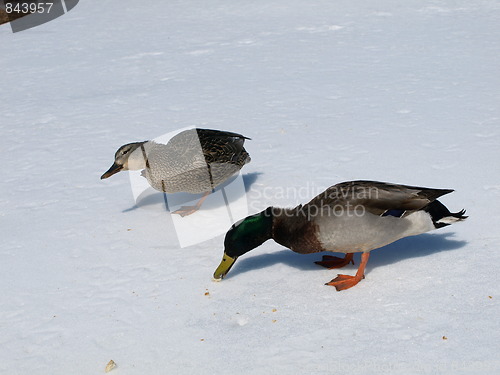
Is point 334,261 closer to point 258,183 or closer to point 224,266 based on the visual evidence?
point 224,266

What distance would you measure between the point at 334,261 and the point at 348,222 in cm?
47

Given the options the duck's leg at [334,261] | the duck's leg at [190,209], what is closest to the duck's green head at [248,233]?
the duck's leg at [334,261]

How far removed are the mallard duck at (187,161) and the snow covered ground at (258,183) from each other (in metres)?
0.30

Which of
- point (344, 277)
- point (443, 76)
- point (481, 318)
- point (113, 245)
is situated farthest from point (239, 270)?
point (443, 76)

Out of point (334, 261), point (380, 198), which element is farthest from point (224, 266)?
point (380, 198)

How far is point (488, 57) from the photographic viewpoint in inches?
277

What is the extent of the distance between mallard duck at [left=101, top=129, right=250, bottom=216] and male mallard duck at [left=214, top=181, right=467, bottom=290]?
0.84 metres

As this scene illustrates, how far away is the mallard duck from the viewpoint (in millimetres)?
4031

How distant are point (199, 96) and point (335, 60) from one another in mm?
1815

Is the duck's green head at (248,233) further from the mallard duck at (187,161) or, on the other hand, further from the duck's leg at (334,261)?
the mallard duck at (187,161)

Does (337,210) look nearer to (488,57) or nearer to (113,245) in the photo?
(113,245)

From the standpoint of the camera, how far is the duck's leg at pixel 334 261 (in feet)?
11.4

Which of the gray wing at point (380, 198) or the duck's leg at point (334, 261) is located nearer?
the gray wing at point (380, 198)

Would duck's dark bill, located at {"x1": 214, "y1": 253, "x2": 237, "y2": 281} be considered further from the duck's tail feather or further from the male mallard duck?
the duck's tail feather
